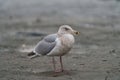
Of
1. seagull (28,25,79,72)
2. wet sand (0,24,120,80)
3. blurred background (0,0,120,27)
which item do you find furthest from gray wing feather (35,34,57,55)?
blurred background (0,0,120,27)

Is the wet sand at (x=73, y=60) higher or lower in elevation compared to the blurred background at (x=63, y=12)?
lower

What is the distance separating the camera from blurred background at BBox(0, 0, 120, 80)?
380 inches

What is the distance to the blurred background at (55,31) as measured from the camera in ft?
31.7

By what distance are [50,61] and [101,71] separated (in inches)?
68.2

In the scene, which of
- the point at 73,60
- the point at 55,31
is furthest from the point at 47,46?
the point at 55,31

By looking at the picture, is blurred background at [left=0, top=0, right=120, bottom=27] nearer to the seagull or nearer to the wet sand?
the wet sand

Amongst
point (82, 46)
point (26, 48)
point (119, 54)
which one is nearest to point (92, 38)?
point (82, 46)

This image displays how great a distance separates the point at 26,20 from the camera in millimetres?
21906

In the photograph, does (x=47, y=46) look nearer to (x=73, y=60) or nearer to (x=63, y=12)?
(x=73, y=60)

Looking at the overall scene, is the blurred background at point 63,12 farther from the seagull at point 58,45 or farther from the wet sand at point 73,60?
the seagull at point 58,45

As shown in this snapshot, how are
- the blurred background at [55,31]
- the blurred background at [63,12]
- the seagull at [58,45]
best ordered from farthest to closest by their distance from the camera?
1. the blurred background at [63,12]
2. the blurred background at [55,31]
3. the seagull at [58,45]

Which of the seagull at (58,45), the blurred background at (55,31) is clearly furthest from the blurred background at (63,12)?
the seagull at (58,45)

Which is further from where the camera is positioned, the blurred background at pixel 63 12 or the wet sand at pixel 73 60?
the blurred background at pixel 63 12

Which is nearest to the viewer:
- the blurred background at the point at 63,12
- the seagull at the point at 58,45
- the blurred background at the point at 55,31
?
the seagull at the point at 58,45
